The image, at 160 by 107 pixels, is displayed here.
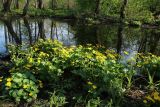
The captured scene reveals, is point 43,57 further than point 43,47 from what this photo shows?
No

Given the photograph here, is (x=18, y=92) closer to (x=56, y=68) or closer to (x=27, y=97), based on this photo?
(x=27, y=97)

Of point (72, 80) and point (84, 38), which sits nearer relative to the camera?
point (72, 80)

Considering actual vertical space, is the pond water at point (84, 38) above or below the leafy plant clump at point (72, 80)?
below

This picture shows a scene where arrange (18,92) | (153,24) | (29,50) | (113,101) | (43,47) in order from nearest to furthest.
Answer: (18,92) < (113,101) < (29,50) < (43,47) < (153,24)

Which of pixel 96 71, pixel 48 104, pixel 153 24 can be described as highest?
pixel 96 71

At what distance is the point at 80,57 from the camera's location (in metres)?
7.74

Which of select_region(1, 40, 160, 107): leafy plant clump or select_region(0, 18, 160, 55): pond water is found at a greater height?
select_region(1, 40, 160, 107): leafy plant clump

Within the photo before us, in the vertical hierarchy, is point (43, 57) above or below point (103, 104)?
above

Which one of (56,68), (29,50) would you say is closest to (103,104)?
(56,68)

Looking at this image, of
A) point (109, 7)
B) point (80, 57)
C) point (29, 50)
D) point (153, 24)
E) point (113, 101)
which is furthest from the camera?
point (109, 7)

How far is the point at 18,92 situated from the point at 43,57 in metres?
1.97

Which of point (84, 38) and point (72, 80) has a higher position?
point (72, 80)

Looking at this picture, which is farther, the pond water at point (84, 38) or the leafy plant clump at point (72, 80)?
the pond water at point (84, 38)

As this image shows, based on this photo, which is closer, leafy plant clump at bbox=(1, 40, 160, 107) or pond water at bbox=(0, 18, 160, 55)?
leafy plant clump at bbox=(1, 40, 160, 107)
